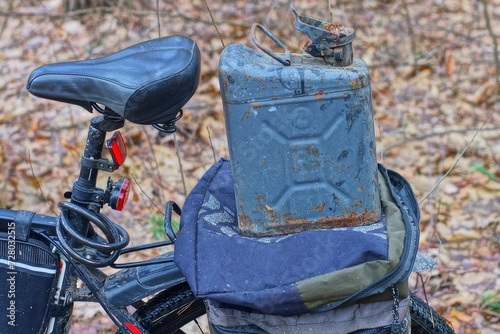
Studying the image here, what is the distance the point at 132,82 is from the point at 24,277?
0.78 m

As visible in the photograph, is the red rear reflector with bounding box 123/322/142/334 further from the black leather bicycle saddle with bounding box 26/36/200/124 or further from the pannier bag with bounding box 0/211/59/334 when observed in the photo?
the black leather bicycle saddle with bounding box 26/36/200/124

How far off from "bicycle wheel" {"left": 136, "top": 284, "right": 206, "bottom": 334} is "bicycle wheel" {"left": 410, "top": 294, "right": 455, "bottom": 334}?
696mm

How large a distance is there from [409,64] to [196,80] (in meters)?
3.45

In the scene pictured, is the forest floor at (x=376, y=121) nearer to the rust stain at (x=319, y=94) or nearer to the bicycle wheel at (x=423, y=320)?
the bicycle wheel at (x=423, y=320)

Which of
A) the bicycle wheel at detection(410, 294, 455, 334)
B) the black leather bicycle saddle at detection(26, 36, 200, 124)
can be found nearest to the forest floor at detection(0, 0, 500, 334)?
the bicycle wheel at detection(410, 294, 455, 334)

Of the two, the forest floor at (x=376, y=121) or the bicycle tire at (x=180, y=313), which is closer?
the bicycle tire at (x=180, y=313)

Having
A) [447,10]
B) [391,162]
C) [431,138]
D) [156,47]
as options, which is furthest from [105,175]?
[447,10]

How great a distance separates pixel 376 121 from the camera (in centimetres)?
358

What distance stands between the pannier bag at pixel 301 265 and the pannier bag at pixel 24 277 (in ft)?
1.60

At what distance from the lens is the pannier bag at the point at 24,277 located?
224cm

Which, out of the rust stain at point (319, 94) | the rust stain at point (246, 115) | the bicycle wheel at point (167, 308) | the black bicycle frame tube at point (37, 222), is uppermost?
the rust stain at point (319, 94)

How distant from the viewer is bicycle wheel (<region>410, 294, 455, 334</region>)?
2363mm

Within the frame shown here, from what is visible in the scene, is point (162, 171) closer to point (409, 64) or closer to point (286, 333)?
point (409, 64)

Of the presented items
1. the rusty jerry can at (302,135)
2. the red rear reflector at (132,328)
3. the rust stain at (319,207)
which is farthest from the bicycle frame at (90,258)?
the rust stain at (319,207)
